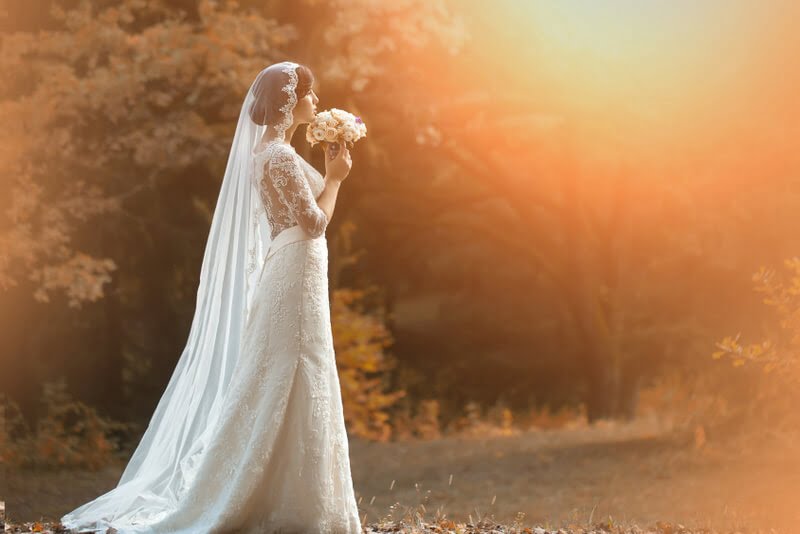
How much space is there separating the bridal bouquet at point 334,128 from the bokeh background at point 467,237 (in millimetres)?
3903

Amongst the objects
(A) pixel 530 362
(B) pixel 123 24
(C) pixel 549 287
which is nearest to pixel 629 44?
(C) pixel 549 287

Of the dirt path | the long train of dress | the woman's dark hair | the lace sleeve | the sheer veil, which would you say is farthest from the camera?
the dirt path

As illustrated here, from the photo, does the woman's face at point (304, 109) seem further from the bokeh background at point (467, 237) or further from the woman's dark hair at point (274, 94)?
the bokeh background at point (467, 237)

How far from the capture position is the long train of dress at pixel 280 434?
375 cm

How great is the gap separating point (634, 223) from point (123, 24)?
19.1 feet

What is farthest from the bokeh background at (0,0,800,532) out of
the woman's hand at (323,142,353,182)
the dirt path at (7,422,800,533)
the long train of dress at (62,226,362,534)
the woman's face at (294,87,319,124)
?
the woman's face at (294,87,319,124)

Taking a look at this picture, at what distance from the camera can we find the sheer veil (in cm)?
419

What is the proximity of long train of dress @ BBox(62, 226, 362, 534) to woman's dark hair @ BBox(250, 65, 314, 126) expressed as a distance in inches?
19.5

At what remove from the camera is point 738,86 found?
926 cm

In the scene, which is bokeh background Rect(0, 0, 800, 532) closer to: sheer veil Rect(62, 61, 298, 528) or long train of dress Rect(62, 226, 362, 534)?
sheer veil Rect(62, 61, 298, 528)

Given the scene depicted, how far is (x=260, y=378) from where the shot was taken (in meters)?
3.90

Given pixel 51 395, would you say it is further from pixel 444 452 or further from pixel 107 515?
pixel 107 515

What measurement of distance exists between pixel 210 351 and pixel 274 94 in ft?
3.99

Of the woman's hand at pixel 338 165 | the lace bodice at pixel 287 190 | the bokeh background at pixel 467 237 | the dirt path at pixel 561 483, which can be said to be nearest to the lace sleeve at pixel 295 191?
the lace bodice at pixel 287 190
